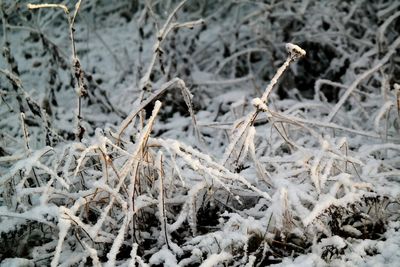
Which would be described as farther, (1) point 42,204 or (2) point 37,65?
(2) point 37,65

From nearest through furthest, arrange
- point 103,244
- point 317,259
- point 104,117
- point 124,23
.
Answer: point 317,259
point 103,244
point 104,117
point 124,23

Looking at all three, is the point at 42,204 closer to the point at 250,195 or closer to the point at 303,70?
the point at 250,195

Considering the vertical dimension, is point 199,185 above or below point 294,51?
below

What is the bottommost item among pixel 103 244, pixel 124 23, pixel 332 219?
pixel 103 244

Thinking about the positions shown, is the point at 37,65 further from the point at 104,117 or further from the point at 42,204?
the point at 42,204

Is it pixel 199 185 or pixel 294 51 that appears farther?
pixel 199 185

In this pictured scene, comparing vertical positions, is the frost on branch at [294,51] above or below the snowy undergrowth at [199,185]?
above

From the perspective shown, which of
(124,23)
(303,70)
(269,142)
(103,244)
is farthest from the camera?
(124,23)

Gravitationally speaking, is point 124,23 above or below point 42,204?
above

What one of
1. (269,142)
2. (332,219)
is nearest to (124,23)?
(269,142)

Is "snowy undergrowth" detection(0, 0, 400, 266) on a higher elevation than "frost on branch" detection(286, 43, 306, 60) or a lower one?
lower
